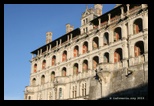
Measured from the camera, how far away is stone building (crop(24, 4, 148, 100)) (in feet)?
113

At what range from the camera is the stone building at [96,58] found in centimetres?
3434

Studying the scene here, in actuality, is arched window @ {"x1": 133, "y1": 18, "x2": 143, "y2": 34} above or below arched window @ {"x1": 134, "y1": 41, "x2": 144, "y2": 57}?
above

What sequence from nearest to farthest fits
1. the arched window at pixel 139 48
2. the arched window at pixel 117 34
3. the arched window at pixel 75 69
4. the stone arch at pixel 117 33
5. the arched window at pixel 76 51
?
1. the arched window at pixel 139 48
2. the stone arch at pixel 117 33
3. the arched window at pixel 117 34
4. the arched window at pixel 75 69
5. the arched window at pixel 76 51

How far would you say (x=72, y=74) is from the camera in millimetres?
44594

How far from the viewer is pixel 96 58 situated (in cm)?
4147

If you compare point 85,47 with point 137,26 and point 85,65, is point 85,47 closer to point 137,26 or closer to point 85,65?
point 85,65

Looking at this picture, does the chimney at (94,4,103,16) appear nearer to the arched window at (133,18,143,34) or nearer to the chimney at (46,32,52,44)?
the arched window at (133,18,143,34)

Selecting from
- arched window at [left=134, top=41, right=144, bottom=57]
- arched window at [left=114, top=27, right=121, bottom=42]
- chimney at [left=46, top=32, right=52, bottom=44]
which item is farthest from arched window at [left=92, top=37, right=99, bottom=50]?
chimney at [left=46, top=32, right=52, bottom=44]

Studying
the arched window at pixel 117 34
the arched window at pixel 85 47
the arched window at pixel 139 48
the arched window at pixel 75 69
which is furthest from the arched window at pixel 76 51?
the arched window at pixel 139 48

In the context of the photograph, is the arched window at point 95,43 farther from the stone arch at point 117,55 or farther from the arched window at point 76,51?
the stone arch at point 117,55

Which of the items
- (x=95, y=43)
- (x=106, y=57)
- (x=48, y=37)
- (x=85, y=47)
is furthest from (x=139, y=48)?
(x=48, y=37)
